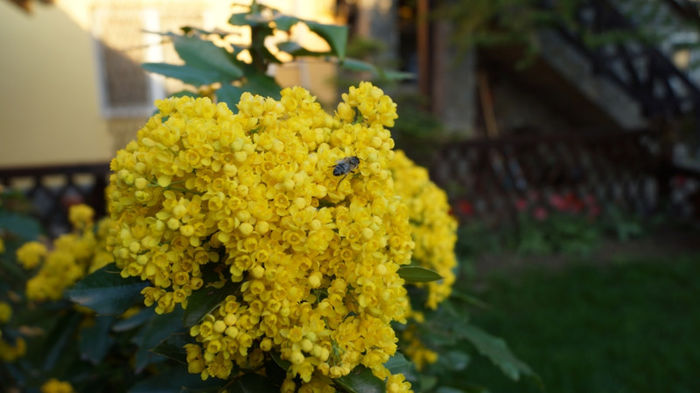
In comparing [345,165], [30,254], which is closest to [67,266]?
[30,254]

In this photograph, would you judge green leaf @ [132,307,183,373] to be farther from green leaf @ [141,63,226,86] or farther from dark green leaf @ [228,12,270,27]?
dark green leaf @ [228,12,270,27]

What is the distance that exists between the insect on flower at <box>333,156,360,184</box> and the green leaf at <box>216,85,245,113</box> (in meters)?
0.40

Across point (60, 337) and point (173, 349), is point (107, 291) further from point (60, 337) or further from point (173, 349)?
point (60, 337)

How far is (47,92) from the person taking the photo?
285 inches

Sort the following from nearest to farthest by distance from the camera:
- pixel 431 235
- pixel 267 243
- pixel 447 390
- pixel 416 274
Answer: pixel 267 243, pixel 416 274, pixel 431 235, pixel 447 390

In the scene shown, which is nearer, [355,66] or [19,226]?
[355,66]

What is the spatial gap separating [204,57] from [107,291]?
0.61 metres

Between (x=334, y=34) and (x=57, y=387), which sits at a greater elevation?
(x=334, y=34)

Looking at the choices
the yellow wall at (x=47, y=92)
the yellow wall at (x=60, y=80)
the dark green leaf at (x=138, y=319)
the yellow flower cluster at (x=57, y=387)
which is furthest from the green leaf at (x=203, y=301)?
the yellow wall at (x=47, y=92)

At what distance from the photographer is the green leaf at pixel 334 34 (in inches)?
54.9

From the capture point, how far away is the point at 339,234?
2.96 feet

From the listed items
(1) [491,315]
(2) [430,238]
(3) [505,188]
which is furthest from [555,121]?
(2) [430,238]

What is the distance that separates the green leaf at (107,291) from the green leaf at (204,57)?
54 centimetres

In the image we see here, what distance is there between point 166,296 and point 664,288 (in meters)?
4.31
